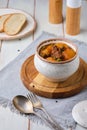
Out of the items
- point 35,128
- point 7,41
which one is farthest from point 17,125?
point 7,41

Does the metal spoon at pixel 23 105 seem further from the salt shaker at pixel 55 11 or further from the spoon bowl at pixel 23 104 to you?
the salt shaker at pixel 55 11

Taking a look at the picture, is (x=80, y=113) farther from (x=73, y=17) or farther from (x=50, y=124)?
(x=73, y=17)

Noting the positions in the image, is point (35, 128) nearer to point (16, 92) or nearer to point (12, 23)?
point (16, 92)

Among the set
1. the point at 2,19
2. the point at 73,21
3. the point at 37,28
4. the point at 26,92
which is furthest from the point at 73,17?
the point at 26,92

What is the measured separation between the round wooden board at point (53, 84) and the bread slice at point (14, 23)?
0.25 metres

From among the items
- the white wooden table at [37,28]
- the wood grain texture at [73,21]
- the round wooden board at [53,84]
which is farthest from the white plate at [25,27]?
the round wooden board at [53,84]

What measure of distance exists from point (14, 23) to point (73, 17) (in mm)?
211

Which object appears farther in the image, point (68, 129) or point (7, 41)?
point (7, 41)

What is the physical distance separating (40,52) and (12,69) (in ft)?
0.46

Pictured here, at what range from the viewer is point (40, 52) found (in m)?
0.88

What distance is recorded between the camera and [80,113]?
811 mm

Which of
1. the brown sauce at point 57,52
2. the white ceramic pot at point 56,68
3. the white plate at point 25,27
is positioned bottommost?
the white plate at point 25,27

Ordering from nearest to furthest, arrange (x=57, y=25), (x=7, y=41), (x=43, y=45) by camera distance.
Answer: (x=43, y=45)
(x=7, y=41)
(x=57, y=25)

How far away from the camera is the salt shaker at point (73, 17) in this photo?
3.71ft
